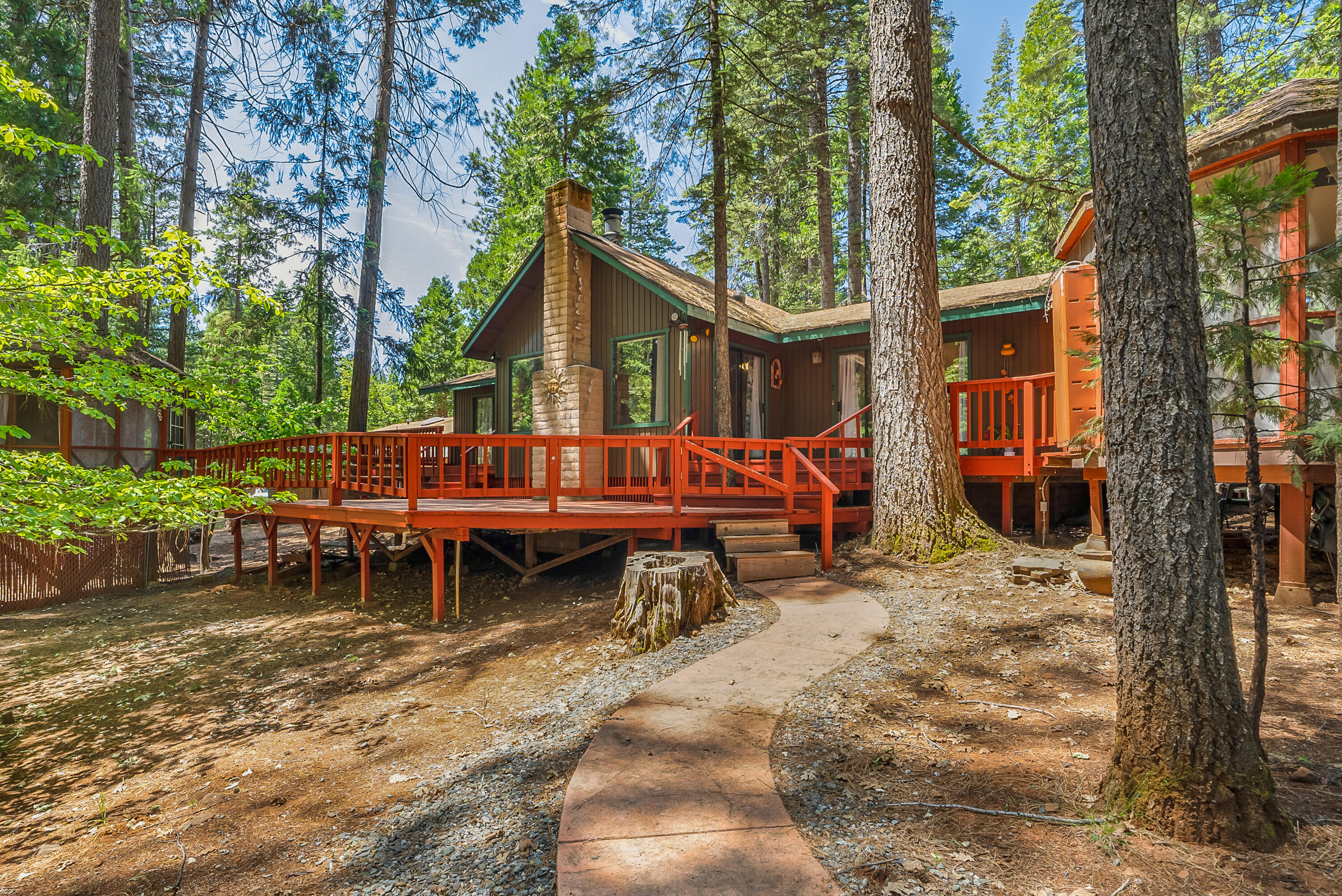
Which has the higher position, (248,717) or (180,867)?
(180,867)

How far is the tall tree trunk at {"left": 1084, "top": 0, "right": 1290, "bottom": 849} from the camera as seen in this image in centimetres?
203

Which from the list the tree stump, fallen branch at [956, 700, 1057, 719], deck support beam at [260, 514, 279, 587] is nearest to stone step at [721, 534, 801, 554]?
the tree stump

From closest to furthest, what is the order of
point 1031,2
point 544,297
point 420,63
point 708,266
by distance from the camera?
point 420,63 < point 544,297 < point 1031,2 < point 708,266

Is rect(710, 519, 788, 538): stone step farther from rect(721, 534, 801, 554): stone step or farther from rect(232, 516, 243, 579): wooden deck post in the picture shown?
rect(232, 516, 243, 579): wooden deck post

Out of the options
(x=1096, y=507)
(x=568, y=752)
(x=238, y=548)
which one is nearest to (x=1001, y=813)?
(x=568, y=752)

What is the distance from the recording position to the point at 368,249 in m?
15.3

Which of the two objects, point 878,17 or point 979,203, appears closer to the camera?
point 878,17

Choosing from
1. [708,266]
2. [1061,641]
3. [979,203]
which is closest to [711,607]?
[1061,641]

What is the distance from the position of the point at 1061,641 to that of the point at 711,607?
2.53 m

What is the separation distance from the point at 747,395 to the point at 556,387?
359 cm

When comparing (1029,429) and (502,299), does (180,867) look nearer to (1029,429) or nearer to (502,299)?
(1029,429)

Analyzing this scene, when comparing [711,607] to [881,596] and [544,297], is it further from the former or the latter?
[544,297]

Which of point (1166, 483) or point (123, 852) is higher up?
point (1166, 483)

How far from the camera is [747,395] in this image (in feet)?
37.7
